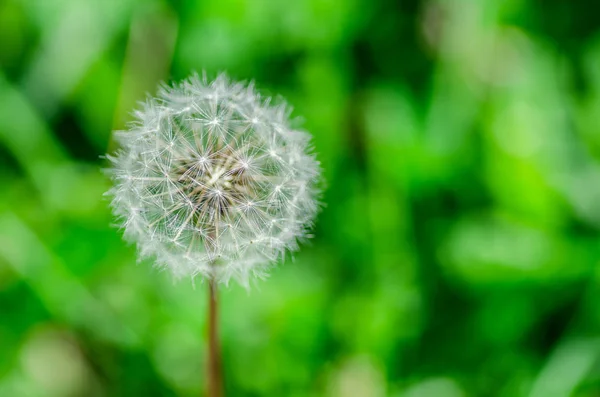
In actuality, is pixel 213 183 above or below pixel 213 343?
above

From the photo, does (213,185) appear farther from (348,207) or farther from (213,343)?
(348,207)

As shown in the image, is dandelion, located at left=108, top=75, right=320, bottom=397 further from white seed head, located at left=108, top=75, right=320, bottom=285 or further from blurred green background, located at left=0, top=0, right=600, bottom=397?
blurred green background, located at left=0, top=0, right=600, bottom=397

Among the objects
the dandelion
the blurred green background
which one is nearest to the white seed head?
the dandelion

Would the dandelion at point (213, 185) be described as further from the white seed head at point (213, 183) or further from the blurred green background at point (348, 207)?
the blurred green background at point (348, 207)

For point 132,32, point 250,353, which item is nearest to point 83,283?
point 250,353

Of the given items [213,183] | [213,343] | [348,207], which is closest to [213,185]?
[213,183]

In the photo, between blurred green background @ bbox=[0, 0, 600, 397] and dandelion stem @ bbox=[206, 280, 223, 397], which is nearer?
dandelion stem @ bbox=[206, 280, 223, 397]

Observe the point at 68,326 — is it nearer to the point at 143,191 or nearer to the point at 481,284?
the point at 143,191

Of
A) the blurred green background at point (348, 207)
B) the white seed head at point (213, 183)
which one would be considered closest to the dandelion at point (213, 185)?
the white seed head at point (213, 183)
